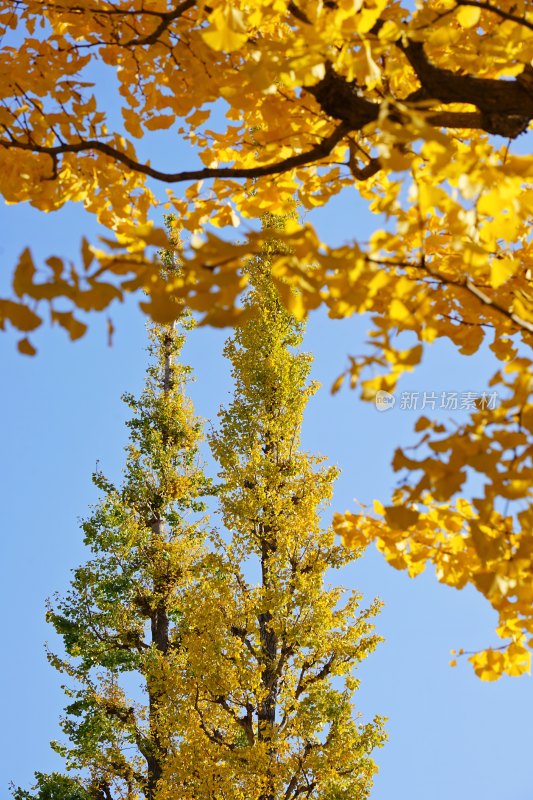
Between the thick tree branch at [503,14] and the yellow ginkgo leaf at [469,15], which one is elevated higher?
the thick tree branch at [503,14]

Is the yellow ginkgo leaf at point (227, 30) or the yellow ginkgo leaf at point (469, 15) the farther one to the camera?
the yellow ginkgo leaf at point (469, 15)

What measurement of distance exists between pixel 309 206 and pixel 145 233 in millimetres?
1377

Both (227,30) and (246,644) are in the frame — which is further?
(246,644)

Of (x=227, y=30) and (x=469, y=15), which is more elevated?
(x=469, y=15)

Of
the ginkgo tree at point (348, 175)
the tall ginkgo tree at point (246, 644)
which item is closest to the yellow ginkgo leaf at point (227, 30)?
the ginkgo tree at point (348, 175)

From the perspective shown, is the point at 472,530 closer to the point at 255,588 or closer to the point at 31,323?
the point at 31,323

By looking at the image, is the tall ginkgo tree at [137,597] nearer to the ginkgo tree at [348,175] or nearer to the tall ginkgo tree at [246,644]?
the tall ginkgo tree at [246,644]

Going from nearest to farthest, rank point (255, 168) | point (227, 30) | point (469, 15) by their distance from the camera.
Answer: point (227, 30) < point (469, 15) < point (255, 168)

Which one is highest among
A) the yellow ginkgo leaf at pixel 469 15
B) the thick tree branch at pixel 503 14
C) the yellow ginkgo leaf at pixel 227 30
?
the thick tree branch at pixel 503 14

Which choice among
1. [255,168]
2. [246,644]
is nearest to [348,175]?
[255,168]

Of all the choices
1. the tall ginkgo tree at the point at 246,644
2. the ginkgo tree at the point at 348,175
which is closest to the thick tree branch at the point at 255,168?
the ginkgo tree at the point at 348,175

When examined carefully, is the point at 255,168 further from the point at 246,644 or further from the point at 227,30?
the point at 246,644

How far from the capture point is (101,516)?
10695 mm

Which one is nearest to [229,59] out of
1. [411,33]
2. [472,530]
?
[411,33]
